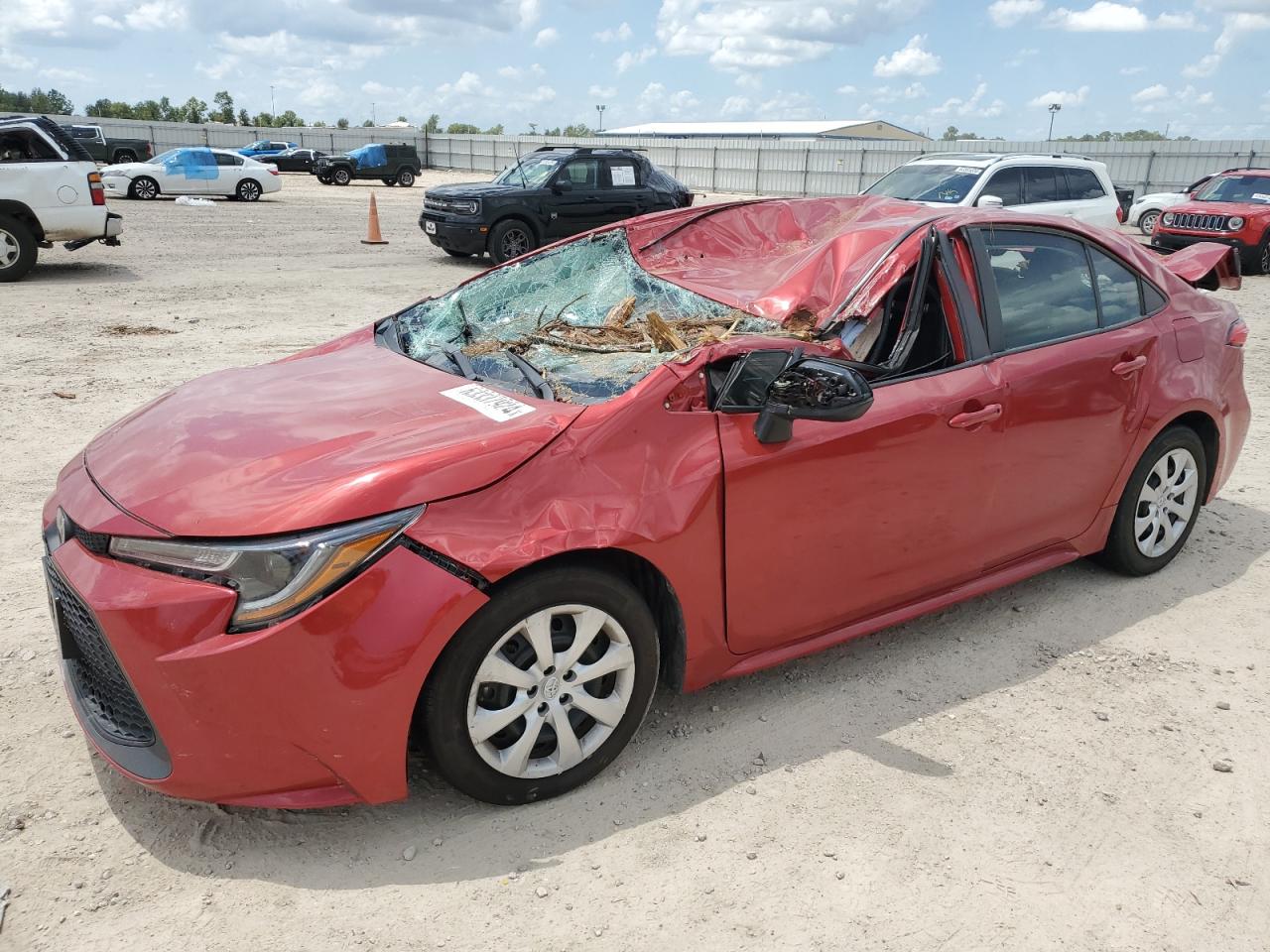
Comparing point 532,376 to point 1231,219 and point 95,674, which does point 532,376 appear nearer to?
point 95,674

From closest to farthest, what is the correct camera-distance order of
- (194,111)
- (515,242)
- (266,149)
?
(515,242) < (266,149) < (194,111)

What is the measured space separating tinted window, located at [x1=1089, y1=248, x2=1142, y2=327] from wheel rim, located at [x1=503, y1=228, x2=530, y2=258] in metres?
10.8

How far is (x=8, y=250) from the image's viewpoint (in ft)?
38.4

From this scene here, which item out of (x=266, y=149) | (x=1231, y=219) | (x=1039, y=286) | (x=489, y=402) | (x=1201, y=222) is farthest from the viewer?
(x=266, y=149)

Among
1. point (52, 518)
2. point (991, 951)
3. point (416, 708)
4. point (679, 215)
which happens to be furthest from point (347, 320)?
point (991, 951)

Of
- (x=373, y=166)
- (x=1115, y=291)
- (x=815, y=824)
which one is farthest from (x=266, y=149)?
(x=815, y=824)

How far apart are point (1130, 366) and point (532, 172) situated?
1189 centimetres

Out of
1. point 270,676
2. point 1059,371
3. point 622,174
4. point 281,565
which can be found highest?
point 622,174

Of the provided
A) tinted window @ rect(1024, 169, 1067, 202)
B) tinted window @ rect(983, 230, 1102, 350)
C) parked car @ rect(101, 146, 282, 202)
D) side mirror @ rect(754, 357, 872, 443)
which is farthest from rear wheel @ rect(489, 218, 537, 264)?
parked car @ rect(101, 146, 282, 202)

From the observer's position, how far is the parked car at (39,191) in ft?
37.8

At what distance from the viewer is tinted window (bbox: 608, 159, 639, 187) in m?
14.8

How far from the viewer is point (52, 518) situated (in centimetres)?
281

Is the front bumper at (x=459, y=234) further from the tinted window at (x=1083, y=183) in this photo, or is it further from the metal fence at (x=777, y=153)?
the metal fence at (x=777, y=153)

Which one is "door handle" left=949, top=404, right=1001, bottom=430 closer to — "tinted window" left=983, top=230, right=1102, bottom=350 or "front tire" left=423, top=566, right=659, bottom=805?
"tinted window" left=983, top=230, right=1102, bottom=350
